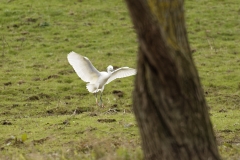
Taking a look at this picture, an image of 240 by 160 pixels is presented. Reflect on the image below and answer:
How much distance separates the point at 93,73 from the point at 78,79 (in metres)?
2.58

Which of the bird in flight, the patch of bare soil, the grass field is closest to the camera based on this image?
the grass field

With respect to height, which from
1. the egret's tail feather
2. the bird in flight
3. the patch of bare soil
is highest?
the bird in flight

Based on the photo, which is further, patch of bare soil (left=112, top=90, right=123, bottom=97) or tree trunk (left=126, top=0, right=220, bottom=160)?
patch of bare soil (left=112, top=90, right=123, bottom=97)

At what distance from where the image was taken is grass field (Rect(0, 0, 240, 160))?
1016 centimetres

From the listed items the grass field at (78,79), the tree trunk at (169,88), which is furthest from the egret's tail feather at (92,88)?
the tree trunk at (169,88)

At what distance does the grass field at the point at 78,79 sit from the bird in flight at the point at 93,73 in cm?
49

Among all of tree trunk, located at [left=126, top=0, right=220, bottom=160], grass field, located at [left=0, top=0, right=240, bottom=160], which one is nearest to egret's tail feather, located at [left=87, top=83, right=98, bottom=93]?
grass field, located at [left=0, top=0, right=240, bottom=160]

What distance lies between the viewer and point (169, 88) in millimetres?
6062

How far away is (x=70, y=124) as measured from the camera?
1190 centimetres

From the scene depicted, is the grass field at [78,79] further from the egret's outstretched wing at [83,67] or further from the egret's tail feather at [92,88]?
the egret's outstretched wing at [83,67]

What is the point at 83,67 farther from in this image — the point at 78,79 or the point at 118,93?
the point at 78,79

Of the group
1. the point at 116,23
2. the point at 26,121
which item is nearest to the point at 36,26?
the point at 116,23

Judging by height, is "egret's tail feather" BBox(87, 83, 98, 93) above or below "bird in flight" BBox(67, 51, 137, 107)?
below

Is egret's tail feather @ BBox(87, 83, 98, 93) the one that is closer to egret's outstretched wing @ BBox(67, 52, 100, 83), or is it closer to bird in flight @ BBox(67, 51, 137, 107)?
bird in flight @ BBox(67, 51, 137, 107)
